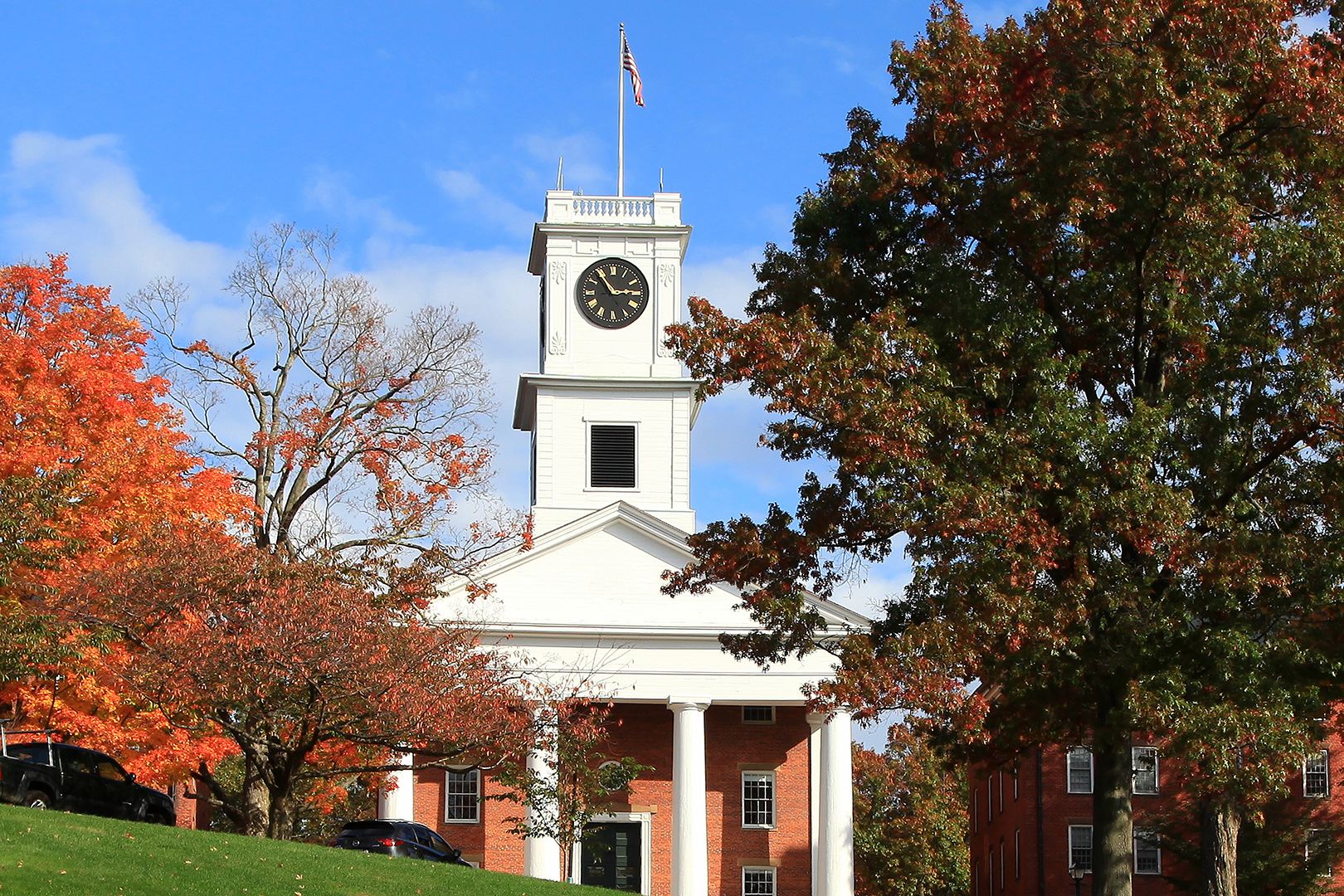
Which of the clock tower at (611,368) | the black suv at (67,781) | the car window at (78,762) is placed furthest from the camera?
the clock tower at (611,368)

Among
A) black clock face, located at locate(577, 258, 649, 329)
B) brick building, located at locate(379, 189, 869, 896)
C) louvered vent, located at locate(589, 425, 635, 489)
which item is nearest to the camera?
brick building, located at locate(379, 189, 869, 896)

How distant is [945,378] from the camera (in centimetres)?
1947

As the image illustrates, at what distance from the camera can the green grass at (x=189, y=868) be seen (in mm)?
18797

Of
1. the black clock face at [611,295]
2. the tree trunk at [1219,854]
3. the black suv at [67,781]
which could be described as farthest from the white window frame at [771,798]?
the black suv at [67,781]

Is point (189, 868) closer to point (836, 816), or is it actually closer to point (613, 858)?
point (836, 816)

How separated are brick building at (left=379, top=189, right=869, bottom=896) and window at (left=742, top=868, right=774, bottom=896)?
0.16 ft

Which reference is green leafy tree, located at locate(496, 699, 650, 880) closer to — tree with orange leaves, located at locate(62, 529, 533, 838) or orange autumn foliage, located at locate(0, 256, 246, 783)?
tree with orange leaves, located at locate(62, 529, 533, 838)

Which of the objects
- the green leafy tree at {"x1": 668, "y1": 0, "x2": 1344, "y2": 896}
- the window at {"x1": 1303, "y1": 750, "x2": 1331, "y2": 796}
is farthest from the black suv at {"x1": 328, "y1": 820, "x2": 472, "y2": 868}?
the window at {"x1": 1303, "y1": 750, "x2": 1331, "y2": 796}

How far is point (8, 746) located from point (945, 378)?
53.5 ft

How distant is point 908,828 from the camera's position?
63.7 metres

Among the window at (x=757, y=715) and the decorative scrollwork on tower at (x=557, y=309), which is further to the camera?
the decorative scrollwork on tower at (x=557, y=309)

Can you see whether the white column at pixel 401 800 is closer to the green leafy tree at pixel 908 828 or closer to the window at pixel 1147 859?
the window at pixel 1147 859

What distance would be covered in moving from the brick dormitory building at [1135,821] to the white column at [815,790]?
644 centimetres

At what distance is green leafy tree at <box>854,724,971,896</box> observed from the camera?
63250 millimetres
